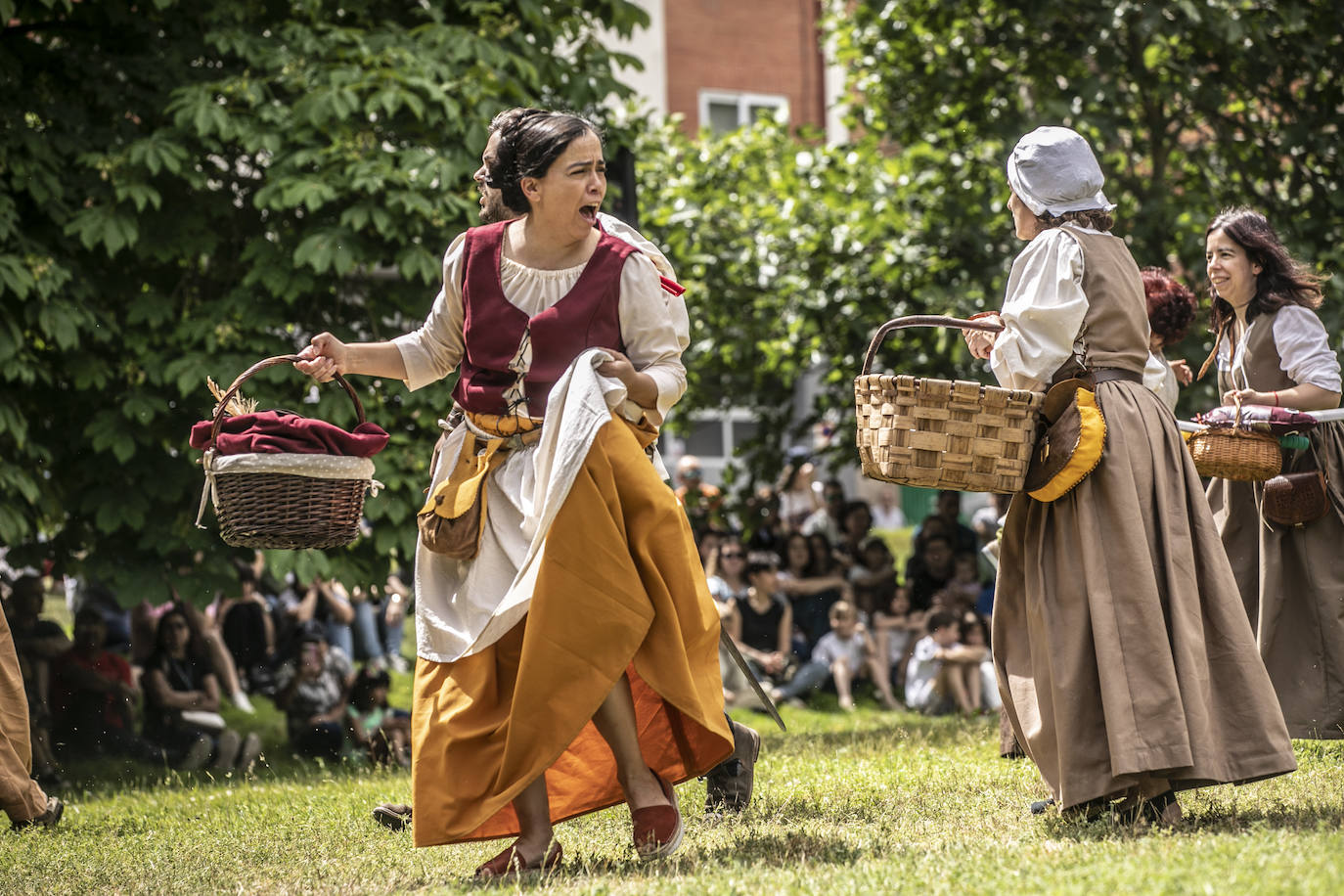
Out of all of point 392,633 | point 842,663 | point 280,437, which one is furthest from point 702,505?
point 280,437

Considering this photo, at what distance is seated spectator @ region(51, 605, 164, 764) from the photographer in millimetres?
10117

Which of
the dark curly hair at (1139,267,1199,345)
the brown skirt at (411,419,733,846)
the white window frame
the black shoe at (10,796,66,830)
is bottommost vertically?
the black shoe at (10,796,66,830)

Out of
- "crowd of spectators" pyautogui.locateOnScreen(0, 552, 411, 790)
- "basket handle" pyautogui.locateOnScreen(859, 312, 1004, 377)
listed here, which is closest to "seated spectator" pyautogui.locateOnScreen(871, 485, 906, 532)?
"crowd of spectators" pyautogui.locateOnScreen(0, 552, 411, 790)

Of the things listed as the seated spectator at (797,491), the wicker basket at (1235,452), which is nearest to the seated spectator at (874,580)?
the seated spectator at (797,491)

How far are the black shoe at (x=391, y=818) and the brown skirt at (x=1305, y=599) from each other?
3302mm

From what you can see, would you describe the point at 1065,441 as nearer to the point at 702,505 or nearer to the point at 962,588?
the point at 962,588

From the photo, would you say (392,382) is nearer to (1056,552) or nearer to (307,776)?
(307,776)

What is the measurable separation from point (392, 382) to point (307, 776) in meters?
2.44

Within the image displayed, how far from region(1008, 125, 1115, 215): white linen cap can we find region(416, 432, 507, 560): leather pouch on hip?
73.0 inches

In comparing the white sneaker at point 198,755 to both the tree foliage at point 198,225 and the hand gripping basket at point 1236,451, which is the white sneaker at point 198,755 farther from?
the hand gripping basket at point 1236,451

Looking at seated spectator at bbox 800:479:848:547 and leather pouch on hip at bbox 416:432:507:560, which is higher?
leather pouch on hip at bbox 416:432:507:560

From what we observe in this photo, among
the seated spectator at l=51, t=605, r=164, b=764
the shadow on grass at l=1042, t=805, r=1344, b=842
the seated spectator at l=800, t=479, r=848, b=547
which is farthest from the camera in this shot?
the seated spectator at l=800, t=479, r=848, b=547

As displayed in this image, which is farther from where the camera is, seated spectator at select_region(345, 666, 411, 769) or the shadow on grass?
seated spectator at select_region(345, 666, 411, 769)

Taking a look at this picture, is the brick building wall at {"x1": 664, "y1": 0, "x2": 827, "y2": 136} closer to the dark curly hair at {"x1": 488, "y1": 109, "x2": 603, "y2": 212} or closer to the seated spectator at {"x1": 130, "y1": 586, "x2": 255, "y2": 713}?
the seated spectator at {"x1": 130, "y1": 586, "x2": 255, "y2": 713}
